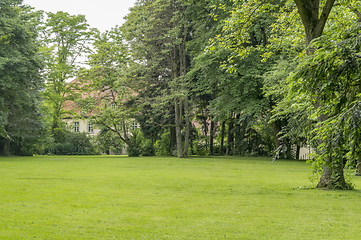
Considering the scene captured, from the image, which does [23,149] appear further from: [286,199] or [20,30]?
[286,199]

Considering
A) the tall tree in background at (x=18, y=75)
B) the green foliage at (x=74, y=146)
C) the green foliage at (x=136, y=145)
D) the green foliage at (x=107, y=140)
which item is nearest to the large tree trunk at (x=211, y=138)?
the green foliage at (x=136, y=145)

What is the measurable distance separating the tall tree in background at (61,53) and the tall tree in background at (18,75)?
30.9 feet

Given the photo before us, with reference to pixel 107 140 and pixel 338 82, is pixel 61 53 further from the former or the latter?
pixel 338 82

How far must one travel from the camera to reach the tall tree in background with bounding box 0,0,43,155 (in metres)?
32.7

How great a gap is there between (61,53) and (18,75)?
16.4m

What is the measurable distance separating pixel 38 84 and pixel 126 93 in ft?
27.9

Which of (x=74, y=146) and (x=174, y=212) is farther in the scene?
(x=74, y=146)

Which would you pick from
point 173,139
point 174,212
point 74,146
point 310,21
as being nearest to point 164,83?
point 173,139

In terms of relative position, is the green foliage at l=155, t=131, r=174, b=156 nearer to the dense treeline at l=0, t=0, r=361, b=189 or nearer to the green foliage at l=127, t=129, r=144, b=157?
the dense treeline at l=0, t=0, r=361, b=189

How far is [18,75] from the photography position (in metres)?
33.8

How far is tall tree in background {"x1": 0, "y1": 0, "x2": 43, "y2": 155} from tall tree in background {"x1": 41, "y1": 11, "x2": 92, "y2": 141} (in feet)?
30.9

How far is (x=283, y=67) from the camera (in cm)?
2527

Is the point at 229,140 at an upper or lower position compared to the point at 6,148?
upper

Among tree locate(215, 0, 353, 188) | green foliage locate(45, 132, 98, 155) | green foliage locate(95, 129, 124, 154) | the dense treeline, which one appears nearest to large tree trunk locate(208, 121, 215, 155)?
the dense treeline
